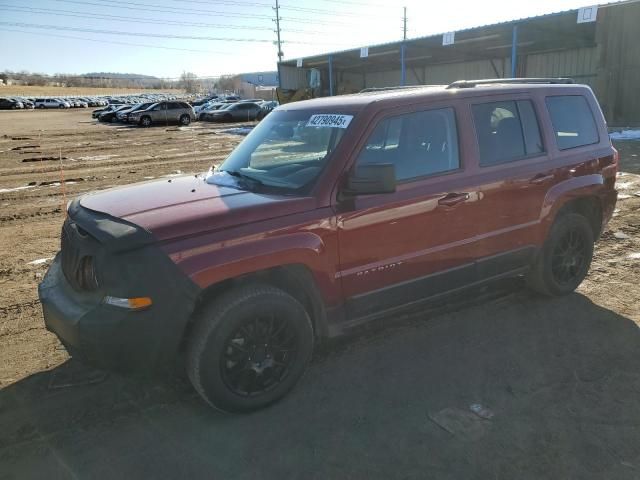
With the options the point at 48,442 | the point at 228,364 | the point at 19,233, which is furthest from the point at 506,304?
the point at 19,233

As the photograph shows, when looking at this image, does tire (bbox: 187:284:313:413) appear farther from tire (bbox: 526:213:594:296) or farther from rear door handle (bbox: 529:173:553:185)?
tire (bbox: 526:213:594:296)

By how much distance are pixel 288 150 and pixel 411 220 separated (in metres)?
1.08

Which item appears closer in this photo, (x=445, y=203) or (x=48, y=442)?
(x=48, y=442)

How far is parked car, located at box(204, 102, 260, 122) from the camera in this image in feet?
116

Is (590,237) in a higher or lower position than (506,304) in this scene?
higher

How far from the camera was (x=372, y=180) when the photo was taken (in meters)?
3.19

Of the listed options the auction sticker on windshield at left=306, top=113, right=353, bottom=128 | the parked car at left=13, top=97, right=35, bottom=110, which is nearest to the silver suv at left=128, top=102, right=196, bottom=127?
the auction sticker on windshield at left=306, top=113, right=353, bottom=128

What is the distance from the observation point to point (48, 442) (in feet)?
9.73

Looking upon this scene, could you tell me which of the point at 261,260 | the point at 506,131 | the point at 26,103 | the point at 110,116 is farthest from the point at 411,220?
the point at 26,103

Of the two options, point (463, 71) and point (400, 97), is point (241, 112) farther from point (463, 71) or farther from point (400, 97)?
point (400, 97)

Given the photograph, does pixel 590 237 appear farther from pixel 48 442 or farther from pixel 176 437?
pixel 48 442

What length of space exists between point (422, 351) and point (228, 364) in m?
1.58

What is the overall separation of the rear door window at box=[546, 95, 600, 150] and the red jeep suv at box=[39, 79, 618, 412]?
2 cm

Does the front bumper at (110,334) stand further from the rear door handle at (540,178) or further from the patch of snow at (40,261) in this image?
the patch of snow at (40,261)
